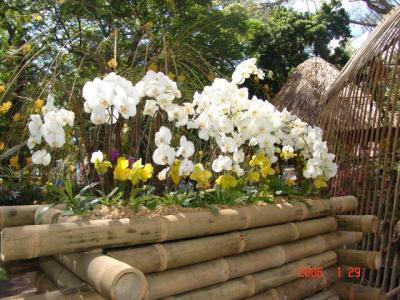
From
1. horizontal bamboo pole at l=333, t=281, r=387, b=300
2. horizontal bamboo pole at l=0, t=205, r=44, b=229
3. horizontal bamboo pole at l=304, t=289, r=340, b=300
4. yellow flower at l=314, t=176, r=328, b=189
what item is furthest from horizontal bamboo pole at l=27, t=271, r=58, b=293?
horizontal bamboo pole at l=333, t=281, r=387, b=300

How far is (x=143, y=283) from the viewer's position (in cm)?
120

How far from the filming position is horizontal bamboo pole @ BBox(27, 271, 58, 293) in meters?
1.73

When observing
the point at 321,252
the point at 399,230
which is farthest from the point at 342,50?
the point at 321,252

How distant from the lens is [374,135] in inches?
127

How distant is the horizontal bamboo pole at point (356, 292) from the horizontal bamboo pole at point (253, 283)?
0.89 feet

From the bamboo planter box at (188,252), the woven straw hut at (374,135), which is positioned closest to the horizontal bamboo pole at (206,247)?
the bamboo planter box at (188,252)

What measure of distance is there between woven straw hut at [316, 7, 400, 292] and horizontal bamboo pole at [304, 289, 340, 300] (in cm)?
61

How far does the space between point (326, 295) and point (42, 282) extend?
1.53m

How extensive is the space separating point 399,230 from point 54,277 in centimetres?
221

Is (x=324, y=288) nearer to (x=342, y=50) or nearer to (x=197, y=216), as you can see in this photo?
(x=197, y=216)

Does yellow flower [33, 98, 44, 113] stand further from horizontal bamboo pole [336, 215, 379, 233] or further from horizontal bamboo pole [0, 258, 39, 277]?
horizontal bamboo pole [336, 215, 379, 233]

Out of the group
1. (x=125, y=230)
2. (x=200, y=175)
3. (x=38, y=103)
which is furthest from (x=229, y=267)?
(x=38, y=103)

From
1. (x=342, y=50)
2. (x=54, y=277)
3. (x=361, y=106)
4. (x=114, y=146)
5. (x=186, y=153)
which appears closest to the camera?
(x=54, y=277)

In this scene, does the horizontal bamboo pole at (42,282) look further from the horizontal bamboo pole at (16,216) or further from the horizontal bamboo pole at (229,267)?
the horizontal bamboo pole at (229,267)
